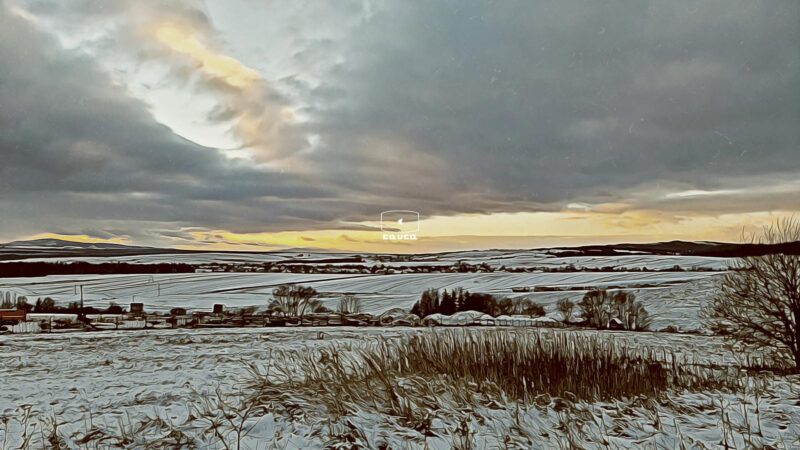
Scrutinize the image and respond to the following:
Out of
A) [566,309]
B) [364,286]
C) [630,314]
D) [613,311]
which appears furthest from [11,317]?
[613,311]

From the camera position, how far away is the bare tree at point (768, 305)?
2038 cm

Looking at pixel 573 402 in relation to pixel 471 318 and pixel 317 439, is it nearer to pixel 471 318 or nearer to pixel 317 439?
pixel 317 439

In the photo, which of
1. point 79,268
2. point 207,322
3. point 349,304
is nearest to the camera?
point 207,322

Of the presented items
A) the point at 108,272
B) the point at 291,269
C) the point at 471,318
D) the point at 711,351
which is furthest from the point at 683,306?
the point at 108,272

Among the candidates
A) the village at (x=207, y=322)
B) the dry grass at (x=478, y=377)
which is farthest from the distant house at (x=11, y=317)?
the dry grass at (x=478, y=377)

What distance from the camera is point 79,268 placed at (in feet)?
353

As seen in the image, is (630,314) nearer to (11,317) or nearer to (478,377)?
(478,377)

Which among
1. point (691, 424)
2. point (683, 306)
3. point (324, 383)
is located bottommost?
point (683, 306)

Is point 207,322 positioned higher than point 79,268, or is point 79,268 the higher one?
point 79,268

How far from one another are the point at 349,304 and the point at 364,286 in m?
16.4

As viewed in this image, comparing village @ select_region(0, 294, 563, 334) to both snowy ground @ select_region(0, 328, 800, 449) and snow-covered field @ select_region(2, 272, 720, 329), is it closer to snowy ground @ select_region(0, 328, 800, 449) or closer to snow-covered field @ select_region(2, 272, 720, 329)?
snow-covered field @ select_region(2, 272, 720, 329)

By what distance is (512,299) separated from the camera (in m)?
66.4

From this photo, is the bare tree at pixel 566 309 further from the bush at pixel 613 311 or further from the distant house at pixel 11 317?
the distant house at pixel 11 317

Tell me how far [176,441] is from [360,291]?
245ft
